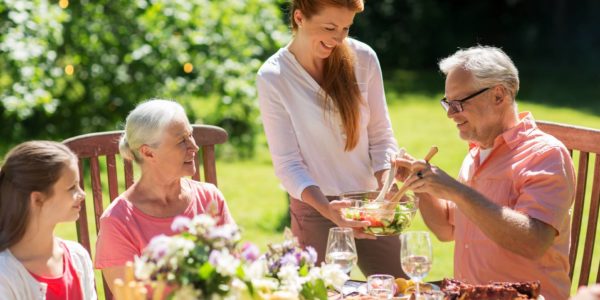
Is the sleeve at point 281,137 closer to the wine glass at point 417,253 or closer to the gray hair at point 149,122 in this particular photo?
the gray hair at point 149,122

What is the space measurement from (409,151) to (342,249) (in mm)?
6245

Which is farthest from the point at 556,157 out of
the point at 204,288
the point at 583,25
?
the point at 583,25

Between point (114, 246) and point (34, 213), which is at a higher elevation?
point (34, 213)

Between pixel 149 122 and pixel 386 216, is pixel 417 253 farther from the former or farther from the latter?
pixel 149 122

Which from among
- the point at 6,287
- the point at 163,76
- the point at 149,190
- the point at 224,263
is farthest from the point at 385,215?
the point at 163,76

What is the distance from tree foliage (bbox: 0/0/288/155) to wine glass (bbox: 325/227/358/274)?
507 centimetres

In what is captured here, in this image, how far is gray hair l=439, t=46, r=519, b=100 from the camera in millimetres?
3641

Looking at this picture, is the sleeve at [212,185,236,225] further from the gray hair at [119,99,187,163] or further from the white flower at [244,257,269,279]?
the white flower at [244,257,269,279]

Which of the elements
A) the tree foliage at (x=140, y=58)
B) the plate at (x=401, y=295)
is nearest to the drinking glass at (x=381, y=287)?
the plate at (x=401, y=295)

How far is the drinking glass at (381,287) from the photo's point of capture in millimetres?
3212

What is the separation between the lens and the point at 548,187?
3443 millimetres

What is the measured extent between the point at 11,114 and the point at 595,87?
8026 mm

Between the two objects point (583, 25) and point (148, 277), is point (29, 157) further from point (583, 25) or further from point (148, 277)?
point (583, 25)

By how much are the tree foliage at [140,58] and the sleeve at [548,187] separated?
16.9ft
